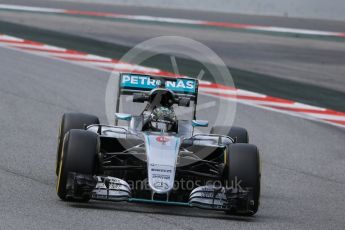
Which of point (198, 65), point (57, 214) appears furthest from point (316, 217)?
point (198, 65)

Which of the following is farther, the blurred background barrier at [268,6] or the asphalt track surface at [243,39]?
the blurred background barrier at [268,6]

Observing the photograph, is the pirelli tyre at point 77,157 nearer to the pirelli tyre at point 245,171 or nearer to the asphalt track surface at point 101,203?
the asphalt track surface at point 101,203

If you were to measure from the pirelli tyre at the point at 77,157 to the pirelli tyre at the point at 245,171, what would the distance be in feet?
4.41

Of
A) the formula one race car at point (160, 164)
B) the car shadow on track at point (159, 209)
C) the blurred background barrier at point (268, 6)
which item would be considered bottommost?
the car shadow on track at point (159, 209)

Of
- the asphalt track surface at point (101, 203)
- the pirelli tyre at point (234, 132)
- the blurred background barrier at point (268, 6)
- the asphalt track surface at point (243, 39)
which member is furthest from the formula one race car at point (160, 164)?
the blurred background barrier at point (268, 6)

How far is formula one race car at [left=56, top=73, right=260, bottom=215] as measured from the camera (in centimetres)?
1010

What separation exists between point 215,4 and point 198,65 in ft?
33.1

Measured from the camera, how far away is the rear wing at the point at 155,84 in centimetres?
1189

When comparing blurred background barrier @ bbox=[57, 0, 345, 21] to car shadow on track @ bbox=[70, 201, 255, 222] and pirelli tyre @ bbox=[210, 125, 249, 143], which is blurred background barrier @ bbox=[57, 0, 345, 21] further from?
car shadow on track @ bbox=[70, 201, 255, 222]

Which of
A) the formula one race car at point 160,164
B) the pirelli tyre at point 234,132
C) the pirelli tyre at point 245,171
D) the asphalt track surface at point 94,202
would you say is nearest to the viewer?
the asphalt track surface at point 94,202

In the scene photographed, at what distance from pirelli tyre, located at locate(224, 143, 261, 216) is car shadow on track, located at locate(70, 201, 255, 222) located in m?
0.13

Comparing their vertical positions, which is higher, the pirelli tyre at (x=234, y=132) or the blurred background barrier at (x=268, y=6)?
the blurred background barrier at (x=268, y=6)

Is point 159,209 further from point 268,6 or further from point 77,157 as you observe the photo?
point 268,6

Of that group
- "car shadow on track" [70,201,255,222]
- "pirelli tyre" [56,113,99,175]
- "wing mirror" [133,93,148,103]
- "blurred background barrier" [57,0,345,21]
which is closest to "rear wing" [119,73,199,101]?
"wing mirror" [133,93,148,103]
